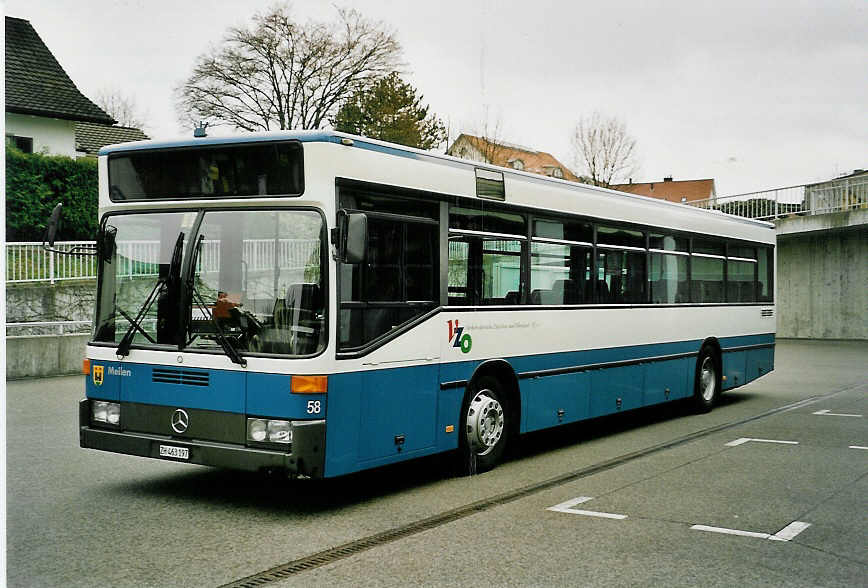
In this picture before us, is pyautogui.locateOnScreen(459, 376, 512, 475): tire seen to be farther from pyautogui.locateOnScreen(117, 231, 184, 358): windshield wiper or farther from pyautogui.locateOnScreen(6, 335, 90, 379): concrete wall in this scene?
pyautogui.locateOnScreen(6, 335, 90, 379): concrete wall

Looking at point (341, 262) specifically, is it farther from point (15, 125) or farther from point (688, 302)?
point (15, 125)

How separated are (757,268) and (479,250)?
8.89 meters

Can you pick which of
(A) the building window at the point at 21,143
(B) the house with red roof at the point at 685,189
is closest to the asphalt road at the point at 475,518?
(A) the building window at the point at 21,143

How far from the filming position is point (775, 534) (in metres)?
7.12

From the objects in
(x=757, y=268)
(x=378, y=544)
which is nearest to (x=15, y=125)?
(x=757, y=268)

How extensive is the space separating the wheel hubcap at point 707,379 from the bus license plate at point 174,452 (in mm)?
9044

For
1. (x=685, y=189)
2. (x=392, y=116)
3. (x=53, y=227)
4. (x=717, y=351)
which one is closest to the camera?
(x=53, y=227)

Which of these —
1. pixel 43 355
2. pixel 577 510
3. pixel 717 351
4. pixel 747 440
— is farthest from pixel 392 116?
pixel 577 510

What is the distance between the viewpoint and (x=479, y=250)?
949cm

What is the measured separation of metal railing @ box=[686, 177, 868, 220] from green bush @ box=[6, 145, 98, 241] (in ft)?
66.3

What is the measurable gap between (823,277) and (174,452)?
111 ft

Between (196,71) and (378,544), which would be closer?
(378,544)

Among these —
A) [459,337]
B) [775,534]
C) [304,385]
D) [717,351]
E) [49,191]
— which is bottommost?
[775,534]

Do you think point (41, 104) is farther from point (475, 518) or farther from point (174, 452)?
point (475, 518)
